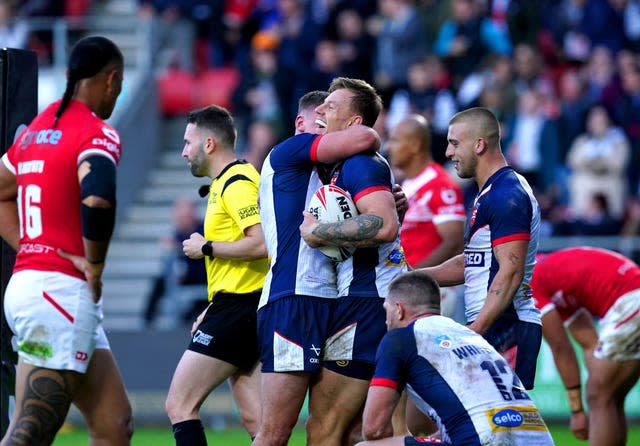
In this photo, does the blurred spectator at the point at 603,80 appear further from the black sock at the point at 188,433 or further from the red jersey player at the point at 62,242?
the red jersey player at the point at 62,242

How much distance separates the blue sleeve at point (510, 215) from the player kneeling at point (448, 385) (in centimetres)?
87

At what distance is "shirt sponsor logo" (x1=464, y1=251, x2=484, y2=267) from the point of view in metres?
8.12

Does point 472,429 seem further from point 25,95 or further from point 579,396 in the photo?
point 25,95

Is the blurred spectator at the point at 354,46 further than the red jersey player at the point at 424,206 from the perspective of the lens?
Yes

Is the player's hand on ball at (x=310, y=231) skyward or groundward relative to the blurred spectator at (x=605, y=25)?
groundward

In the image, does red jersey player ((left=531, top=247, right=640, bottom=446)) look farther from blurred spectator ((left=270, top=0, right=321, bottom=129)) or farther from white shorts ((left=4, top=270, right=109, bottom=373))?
blurred spectator ((left=270, top=0, right=321, bottom=129))

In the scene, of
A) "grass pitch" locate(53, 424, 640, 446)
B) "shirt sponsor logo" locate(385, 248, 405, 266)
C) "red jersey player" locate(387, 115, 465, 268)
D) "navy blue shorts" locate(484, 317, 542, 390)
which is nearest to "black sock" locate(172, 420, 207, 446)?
"shirt sponsor logo" locate(385, 248, 405, 266)

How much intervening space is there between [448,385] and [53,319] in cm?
235

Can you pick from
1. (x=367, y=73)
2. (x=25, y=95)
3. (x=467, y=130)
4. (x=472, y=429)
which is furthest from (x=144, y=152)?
(x=472, y=429)

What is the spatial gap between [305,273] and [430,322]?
91 cm

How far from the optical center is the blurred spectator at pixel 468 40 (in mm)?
18688

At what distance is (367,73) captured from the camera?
19203 mm

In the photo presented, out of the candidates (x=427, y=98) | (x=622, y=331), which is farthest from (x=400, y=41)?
(x=622, y=331)

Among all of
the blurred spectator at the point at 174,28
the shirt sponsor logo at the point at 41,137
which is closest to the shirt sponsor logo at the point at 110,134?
the shirt sponsor logo at the point at 41,137
